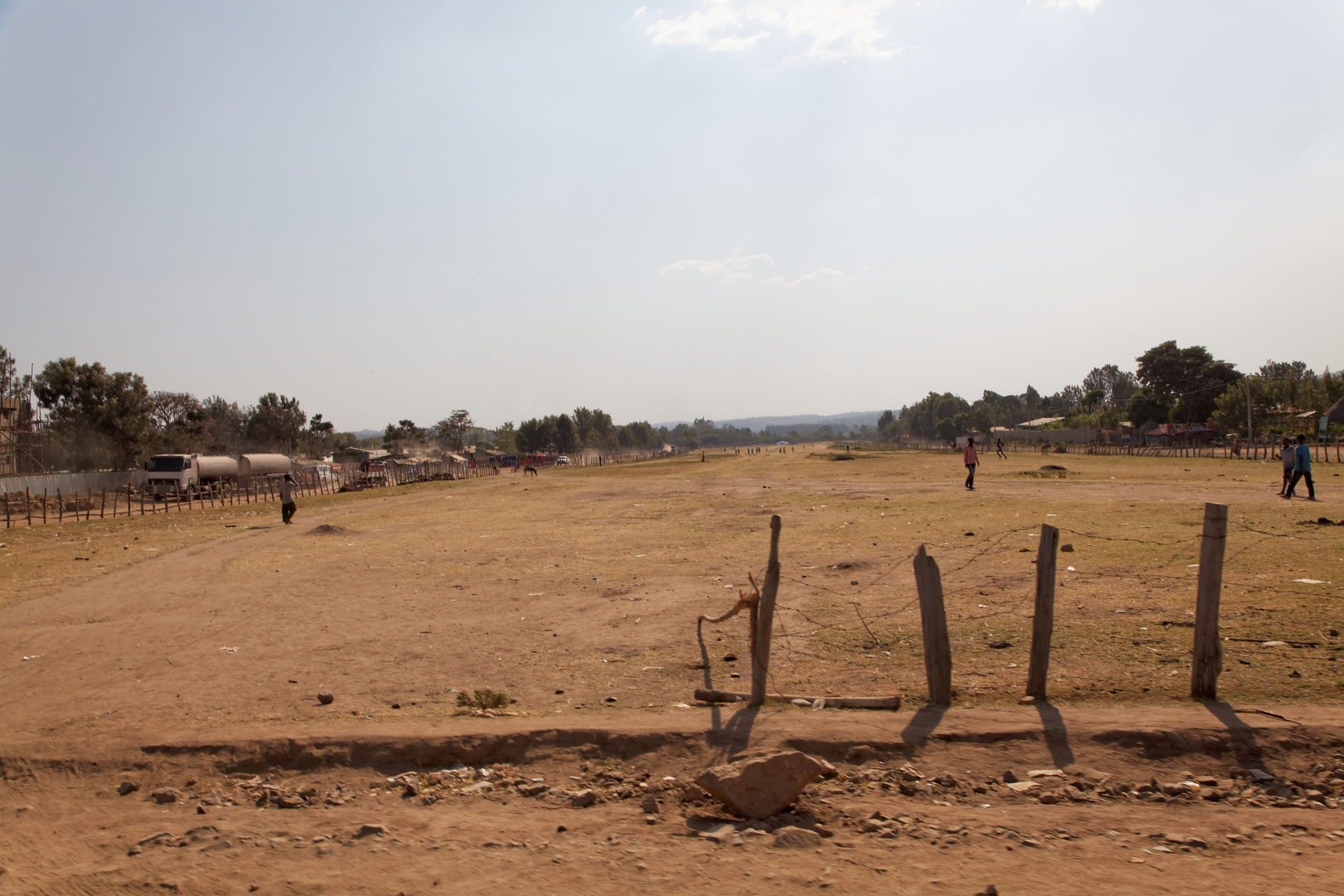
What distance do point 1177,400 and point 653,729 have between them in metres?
104

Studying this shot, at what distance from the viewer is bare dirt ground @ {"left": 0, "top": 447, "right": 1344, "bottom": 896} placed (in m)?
4.50

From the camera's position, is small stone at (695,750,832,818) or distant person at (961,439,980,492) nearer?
small stone at (695,750,832,818)

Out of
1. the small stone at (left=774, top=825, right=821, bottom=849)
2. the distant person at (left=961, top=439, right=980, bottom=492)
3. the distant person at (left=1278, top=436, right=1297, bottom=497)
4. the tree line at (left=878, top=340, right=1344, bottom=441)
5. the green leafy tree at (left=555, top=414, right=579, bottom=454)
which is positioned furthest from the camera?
the green leafy tree at (left=555, top=414, right=579, bottom=454)

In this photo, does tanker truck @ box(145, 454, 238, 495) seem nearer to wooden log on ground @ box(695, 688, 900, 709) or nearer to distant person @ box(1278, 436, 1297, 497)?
wooden log on ground @ box(695, 688, 900, 709)

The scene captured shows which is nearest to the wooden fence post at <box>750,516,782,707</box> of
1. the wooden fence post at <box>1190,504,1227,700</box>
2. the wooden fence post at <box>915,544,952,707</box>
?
the wooden fence post at <box>915,544,952,707</box>

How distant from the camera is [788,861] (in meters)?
4.44

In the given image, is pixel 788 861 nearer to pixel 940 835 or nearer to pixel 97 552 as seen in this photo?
pixel 940 835

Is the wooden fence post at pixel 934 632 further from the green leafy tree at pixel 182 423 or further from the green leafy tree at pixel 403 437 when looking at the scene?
the green leafy tree at pixel 403 437

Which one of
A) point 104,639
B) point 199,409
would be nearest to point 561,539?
point 104,639

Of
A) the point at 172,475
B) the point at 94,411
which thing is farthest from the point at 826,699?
the point at 94,411

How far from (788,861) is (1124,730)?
297cm

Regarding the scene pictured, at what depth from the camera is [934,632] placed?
20.8 feet

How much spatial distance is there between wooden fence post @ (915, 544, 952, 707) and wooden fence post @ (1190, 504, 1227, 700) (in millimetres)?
2058

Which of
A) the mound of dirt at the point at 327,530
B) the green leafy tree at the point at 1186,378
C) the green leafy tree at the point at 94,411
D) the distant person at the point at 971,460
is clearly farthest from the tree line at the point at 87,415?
the green leafy tree at the point at 1186,378
